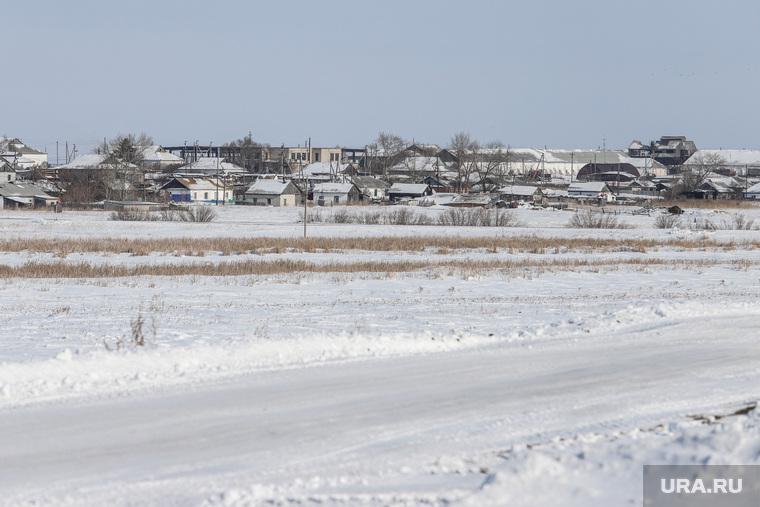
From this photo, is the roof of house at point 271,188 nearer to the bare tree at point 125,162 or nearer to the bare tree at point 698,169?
the bare tree at point 125,162

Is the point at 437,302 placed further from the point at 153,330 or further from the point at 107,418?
the point at 107,418

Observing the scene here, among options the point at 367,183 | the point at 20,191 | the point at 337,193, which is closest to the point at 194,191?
the point at 337,193

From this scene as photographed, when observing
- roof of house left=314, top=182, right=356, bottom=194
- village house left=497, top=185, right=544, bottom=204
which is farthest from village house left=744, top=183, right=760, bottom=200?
roof of house left=314, top=182, right=356, bottom=194

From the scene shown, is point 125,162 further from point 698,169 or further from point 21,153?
point 698,169

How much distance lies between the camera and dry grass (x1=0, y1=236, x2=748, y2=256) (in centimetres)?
4206

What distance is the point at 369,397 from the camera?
10547mm

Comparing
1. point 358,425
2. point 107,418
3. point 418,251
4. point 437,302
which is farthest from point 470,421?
point 418,251

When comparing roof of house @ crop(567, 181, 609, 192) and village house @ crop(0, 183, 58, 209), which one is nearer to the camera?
village house @ crop(0, 183, 58, 209)

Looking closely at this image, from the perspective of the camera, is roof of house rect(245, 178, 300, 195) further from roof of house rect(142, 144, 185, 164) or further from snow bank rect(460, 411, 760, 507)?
snow bank rect(460, 411, 760, 507)

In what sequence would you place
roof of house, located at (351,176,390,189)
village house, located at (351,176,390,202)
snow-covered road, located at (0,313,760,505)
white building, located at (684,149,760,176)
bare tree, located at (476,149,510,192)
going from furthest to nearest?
white building, located at (684,149,760,176)
bare tree, located at (476,149,510,192)
roof of house, located at (351,176,390,189)
village house, located at (351,176,390,202)
snow-covered road, located at (0,313,760,505)

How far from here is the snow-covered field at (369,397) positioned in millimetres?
7773

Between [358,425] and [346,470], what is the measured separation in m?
1.38

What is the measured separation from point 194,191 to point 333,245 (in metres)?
68.5

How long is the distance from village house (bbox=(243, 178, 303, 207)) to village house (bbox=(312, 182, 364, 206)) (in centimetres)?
552
